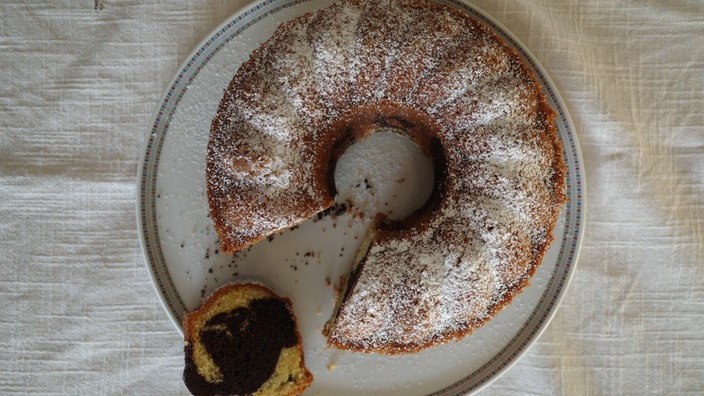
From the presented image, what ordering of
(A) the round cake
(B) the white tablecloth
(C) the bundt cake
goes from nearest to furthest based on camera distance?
(A) the round cake, (C) the bundt cake, (B) the white tablecloth

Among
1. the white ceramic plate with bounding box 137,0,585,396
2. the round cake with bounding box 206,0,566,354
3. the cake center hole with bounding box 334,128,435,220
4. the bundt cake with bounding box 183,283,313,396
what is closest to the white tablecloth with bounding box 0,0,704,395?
the white ceramic plate with bounding box 137,0,585,396

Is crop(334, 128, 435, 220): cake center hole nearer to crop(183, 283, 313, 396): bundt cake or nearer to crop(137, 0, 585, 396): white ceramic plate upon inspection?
crop(137, 0, 585, 396): white ceramic plate

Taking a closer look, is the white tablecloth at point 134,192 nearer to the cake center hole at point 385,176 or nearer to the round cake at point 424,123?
the round cake at point 424,123

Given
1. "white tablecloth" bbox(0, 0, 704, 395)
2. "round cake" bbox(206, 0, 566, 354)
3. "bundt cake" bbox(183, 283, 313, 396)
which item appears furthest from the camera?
"white tablecloth" bbox(0, 0, 704, 395)

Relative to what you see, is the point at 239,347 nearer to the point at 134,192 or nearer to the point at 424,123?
the point at 134,192

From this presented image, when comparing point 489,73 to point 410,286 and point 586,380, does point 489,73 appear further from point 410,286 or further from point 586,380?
point 586,380

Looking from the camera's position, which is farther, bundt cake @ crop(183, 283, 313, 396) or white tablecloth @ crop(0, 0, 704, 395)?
white tablecloth @ crop(0, 0, 704, 395)

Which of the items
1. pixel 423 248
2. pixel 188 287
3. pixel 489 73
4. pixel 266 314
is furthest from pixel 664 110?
pixel 188 287
